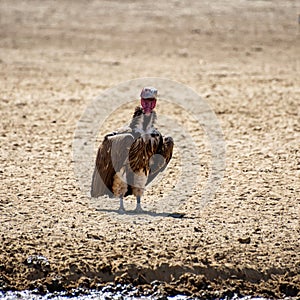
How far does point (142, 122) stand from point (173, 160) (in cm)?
206

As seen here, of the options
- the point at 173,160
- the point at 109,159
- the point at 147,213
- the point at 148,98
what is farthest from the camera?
the point at 173,160

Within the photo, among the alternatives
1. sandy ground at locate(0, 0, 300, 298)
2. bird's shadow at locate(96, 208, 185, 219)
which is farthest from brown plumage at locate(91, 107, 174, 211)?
sandy ground at locate(0, 0, 300, 298)

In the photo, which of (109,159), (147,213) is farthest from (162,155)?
(147,213)

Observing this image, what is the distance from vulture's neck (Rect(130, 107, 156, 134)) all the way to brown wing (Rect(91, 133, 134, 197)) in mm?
101

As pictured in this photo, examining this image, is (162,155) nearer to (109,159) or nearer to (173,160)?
(109,159)

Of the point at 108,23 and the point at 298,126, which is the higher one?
the point at 108,23

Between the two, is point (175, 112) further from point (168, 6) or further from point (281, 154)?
point (168, 6)

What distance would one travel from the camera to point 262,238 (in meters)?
6.58

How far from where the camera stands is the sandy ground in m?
6.16

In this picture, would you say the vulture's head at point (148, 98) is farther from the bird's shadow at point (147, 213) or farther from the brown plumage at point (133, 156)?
the bird's shadow at point (147, 213)

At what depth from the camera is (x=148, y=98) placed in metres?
6.43

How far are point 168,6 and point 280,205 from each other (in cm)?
1212

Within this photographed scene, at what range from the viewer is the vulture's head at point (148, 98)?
6422 mm

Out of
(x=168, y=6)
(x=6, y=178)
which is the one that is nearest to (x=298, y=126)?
(x=6, y=178)
